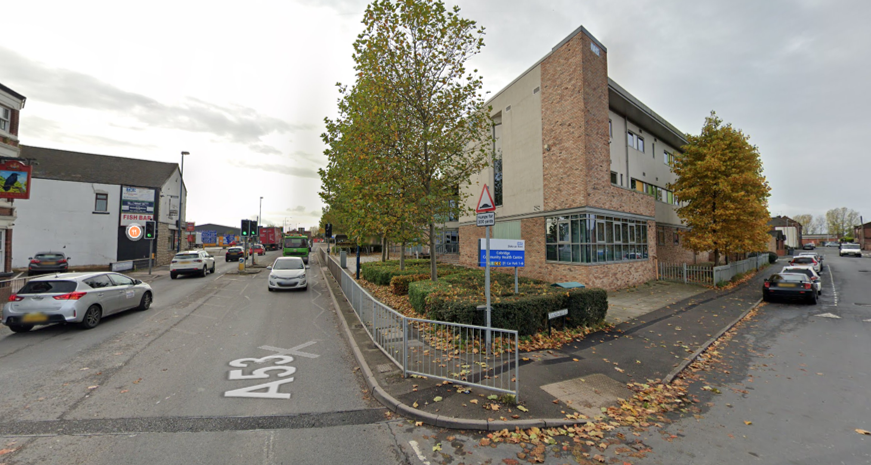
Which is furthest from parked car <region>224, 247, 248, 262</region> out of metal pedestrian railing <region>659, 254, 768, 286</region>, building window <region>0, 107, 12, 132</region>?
metal pedestrian railing <region>659, 254, 768, 286</region>

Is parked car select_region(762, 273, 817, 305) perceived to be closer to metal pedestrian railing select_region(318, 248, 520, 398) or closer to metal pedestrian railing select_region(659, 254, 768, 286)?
metal pedestrian railing select_region(659, 254, 768, 286)

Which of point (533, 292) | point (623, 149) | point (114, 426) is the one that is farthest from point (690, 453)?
point (623, 149)

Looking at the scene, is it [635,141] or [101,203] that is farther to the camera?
[101,203]

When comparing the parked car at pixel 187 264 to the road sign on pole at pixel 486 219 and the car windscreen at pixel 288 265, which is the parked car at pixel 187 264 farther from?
the road sign on pole at pixel 486 219

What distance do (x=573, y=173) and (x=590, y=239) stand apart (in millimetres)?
3108

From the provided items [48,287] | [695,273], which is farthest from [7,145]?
[695,273]

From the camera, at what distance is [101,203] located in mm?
25734

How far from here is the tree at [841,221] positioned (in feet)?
323

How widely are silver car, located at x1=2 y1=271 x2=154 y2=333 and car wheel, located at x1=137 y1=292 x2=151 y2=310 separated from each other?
118cm

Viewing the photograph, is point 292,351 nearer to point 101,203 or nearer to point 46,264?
point 46,264

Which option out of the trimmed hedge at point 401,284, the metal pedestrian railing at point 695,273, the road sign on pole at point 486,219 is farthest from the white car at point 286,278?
the metal pedestrian railing at point 695,273

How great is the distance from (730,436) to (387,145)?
416 inches

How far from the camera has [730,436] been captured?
13.4ft

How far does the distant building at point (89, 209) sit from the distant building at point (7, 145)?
817cm
